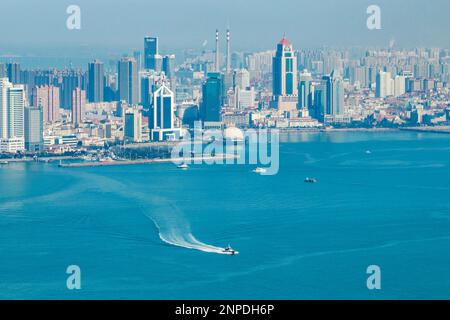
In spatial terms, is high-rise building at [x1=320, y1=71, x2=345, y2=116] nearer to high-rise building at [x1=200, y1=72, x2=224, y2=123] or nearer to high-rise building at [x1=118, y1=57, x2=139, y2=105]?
high-rise building at [x1=200, y1=72, x2=224, y2=123]

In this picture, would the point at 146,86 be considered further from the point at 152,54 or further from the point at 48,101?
the point at 152,54

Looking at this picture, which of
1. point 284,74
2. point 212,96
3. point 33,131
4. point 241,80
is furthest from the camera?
point 241,80

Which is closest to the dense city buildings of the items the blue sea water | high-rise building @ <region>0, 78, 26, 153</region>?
high-rise building @ <region>0, 78, 26, 153</region>

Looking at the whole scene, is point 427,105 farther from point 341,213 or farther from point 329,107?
point 341,213

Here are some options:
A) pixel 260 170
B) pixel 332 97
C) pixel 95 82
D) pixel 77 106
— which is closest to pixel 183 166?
pixel 260 170

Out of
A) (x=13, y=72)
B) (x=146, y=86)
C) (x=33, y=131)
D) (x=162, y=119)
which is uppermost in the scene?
(x=13, y=72)
